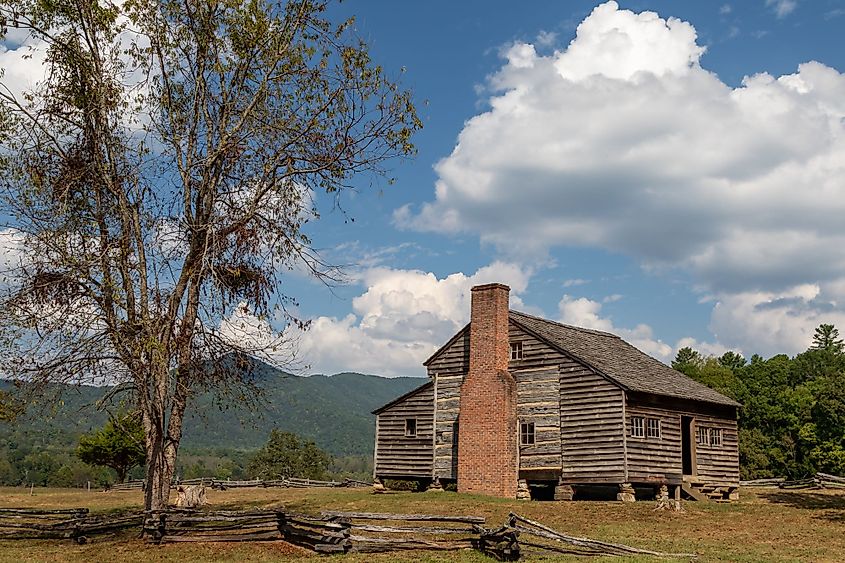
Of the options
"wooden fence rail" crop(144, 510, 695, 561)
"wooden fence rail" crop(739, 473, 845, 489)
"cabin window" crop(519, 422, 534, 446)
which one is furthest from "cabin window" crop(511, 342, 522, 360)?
"wooden fence rail" crop(739, 473, 845, 489)

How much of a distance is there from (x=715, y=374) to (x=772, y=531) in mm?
51038

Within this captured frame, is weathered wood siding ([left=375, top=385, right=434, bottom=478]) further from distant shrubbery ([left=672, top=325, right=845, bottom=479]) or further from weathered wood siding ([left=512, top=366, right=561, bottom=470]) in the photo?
distant shrubbery ([left=672, top=325, right=845, bottom=479])

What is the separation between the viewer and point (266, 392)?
22.0 m

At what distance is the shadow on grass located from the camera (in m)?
29.6

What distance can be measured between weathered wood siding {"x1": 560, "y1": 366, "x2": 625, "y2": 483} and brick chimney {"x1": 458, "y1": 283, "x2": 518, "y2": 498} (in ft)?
7.06

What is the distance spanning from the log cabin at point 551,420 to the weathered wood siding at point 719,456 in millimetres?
50

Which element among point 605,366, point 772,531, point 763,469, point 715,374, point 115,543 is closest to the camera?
point 115,543

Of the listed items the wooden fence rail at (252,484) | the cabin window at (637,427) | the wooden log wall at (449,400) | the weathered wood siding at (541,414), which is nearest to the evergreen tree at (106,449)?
the wooden fence rail at (252,484)

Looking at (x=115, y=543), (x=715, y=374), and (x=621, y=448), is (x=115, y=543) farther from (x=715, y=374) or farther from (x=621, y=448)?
(x=715, y=374)

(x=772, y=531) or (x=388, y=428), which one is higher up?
(x=388, y=428)

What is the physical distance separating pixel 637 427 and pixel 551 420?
3374 millimetres

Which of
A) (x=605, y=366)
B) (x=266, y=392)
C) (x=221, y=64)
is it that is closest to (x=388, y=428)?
(x=605, y=366)

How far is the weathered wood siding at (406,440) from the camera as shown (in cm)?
3734

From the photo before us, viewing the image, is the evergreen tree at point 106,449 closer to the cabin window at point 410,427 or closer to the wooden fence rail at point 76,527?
the cabin window at point 410,427
